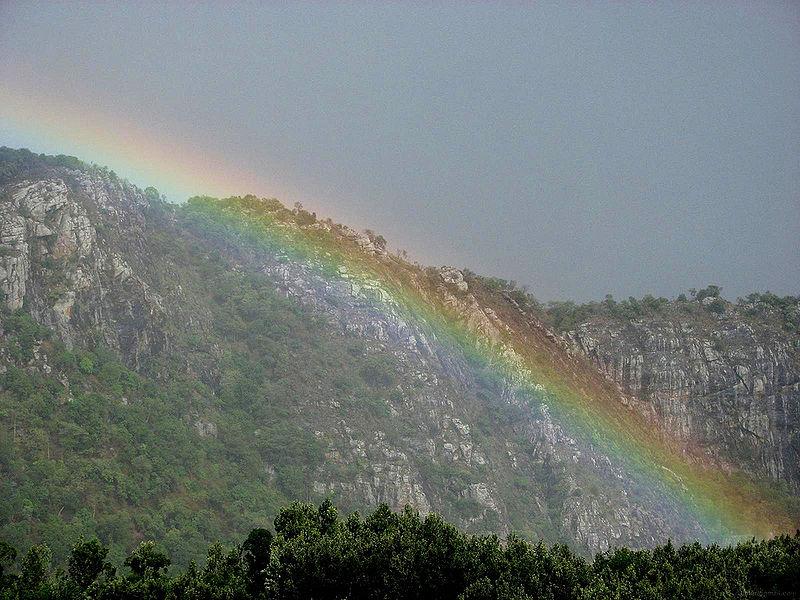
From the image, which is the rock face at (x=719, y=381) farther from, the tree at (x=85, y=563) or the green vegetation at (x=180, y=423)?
the tree at (x=85, y=563)

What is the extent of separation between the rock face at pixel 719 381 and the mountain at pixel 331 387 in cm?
35

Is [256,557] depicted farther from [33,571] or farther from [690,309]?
[690,309]

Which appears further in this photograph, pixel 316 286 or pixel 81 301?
pixel 316 286

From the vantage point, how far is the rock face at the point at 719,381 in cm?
11012

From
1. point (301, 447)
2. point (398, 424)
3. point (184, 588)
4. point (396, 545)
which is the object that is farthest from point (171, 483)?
point (396, 545)

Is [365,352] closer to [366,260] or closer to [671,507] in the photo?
[366,260]

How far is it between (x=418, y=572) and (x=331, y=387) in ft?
198

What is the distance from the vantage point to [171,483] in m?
71.7

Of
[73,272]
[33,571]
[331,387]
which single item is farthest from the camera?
[331,387]

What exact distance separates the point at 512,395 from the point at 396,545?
7379 cm

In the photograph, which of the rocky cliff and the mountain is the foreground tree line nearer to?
the mountain

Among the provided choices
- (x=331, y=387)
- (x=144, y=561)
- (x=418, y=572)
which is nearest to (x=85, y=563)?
(x=144, y=561)

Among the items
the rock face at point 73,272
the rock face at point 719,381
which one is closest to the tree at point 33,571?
the rock face at point 73,272

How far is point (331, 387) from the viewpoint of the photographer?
9294 cm
